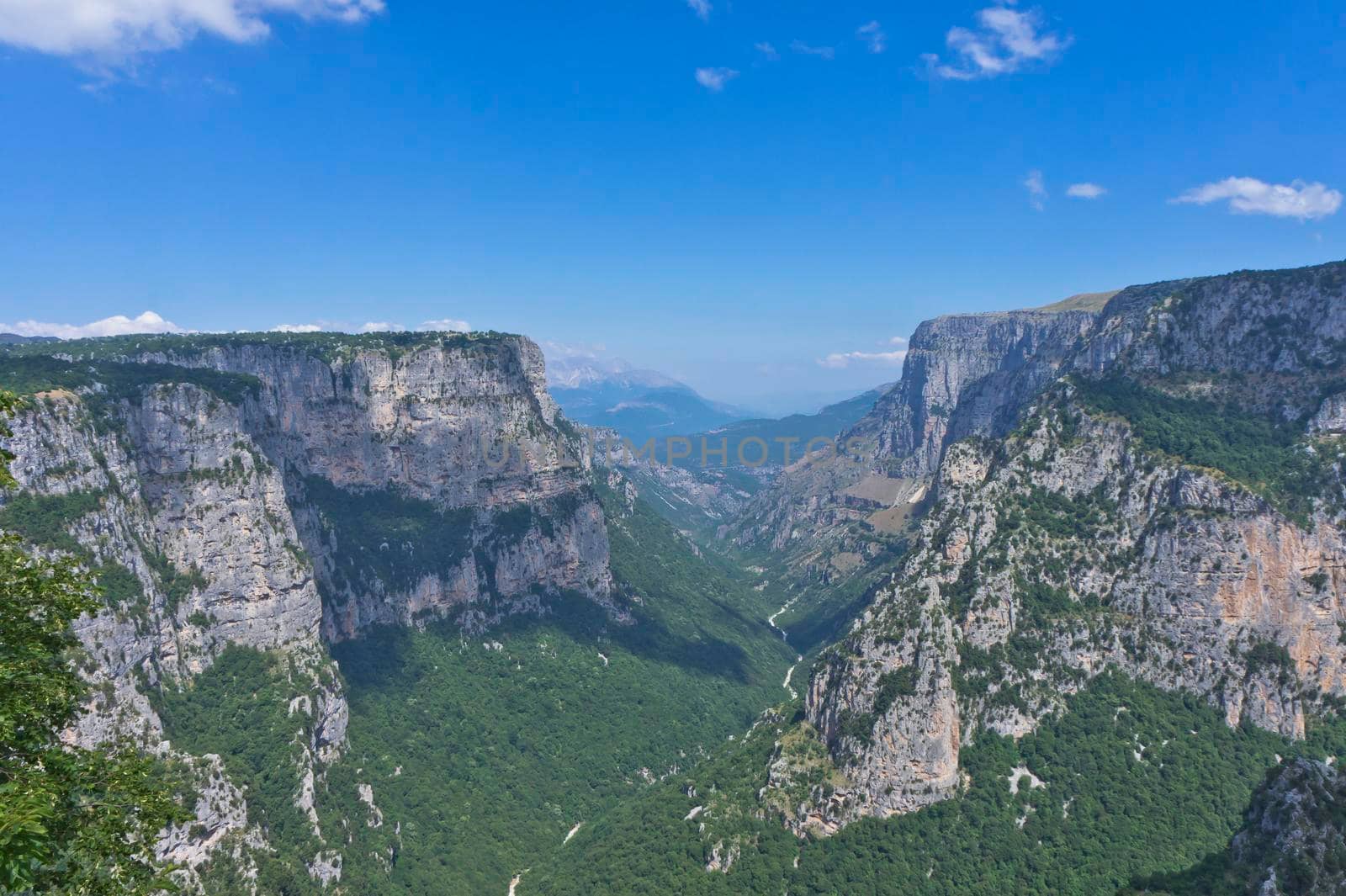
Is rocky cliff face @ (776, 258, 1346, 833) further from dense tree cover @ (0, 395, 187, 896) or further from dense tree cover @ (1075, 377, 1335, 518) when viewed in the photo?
dense tree cover @ (0, 395, 187, 896)

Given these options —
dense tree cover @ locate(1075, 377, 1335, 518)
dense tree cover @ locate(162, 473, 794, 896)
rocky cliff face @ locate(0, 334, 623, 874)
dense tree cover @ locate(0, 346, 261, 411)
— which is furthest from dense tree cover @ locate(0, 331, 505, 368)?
dense tree cover @ locate(1075, 377, 1335, 518)

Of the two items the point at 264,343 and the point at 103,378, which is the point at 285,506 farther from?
the point at 264,343

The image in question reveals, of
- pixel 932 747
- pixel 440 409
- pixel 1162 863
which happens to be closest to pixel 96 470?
pixel 440 409

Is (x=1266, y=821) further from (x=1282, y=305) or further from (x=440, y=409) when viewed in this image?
(x=440, y=409)

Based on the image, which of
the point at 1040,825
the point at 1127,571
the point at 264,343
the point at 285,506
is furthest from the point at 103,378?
the point at 1127,571

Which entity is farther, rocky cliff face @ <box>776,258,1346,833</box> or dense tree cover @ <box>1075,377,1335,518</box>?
dense tree cover @ <box>1075,377,1335,518</box>

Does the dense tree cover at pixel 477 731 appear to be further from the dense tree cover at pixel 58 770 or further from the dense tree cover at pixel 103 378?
the dense tree cover at pixel 58 770
